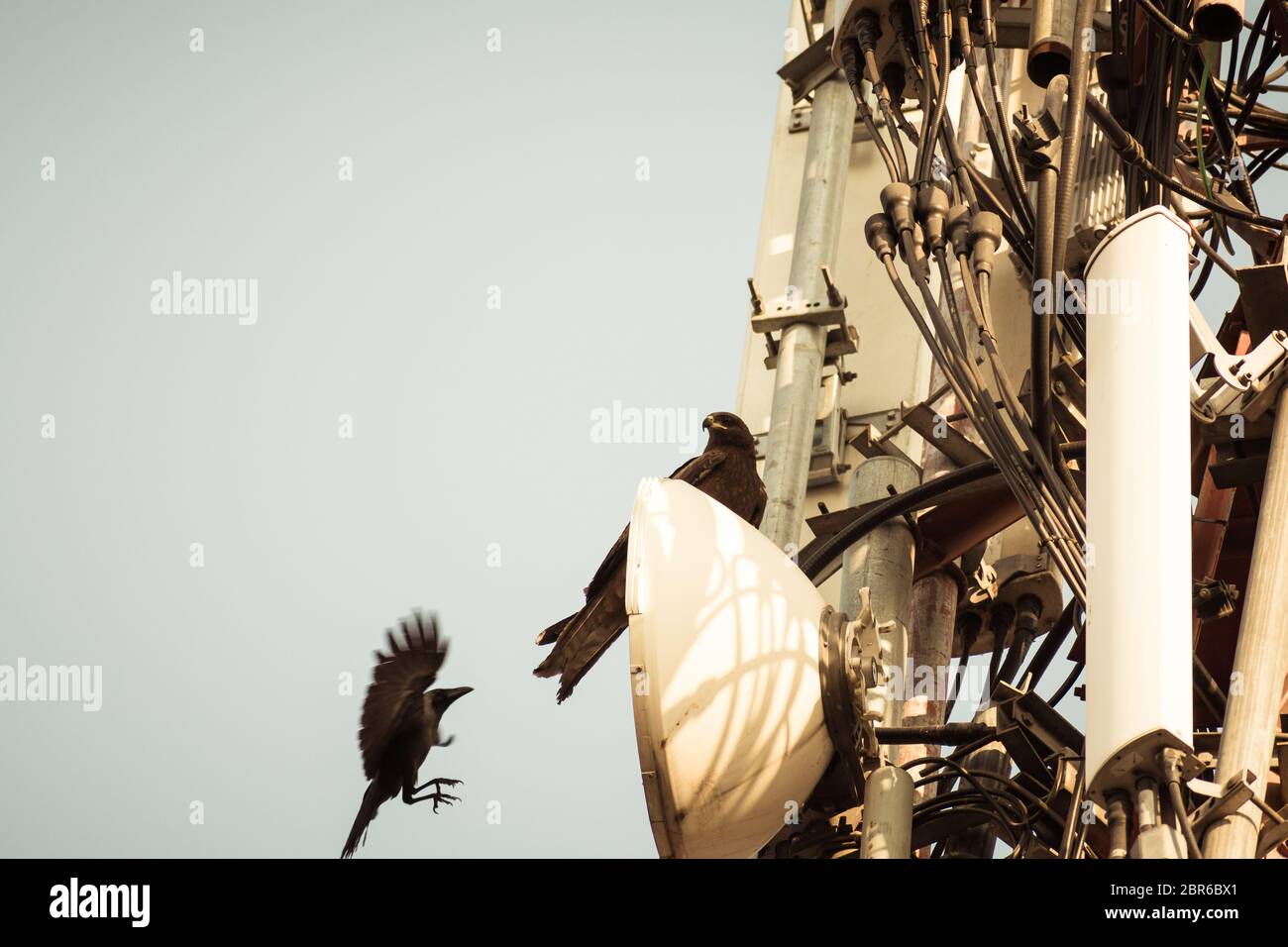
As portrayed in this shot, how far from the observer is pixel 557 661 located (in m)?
7.99

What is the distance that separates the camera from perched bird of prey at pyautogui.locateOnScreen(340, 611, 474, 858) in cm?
906

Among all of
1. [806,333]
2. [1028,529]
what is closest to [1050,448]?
[1028,529]

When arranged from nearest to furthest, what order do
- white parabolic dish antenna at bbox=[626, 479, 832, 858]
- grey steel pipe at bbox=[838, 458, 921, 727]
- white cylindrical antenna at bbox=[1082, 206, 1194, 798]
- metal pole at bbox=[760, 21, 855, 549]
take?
white cylindrical antenna at bbox=[1082, 206, 1194, 798]
white parabolic dish antenna at bbox=[626, 479, 832, 858]
grey steel pipe at bbox=[838, 458, 921, 727]
metal pole at bbox=[760, 21, 855, 549]

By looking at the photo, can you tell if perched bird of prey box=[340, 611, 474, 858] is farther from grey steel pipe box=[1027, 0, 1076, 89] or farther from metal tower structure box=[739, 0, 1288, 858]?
grey steel pipe box=[1027, 0, 1076, 89]

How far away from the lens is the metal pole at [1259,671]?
16.8ft

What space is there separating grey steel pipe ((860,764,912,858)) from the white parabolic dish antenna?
204 mm

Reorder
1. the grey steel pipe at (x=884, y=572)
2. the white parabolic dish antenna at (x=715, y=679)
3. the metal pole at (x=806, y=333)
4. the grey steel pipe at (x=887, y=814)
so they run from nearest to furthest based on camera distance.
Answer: the white parabolic dish antenna at (x=715, y=679) → the grey steel pipe at (x=887, y=814) → the grey steel pipe at (x=884, y=572) → the metal pole at (x=806, y=333)

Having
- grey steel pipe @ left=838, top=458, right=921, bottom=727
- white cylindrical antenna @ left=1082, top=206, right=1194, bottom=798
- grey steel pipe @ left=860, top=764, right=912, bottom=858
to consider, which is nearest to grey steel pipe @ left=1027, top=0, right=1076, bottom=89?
white cylindrical antenna @ left=1082, top=206, right=1194, bottom=798

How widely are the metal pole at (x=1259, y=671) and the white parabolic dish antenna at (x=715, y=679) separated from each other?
4.48 ft

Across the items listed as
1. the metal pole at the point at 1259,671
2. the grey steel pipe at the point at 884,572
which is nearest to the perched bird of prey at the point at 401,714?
the grey steel pipe at the point at 884,572

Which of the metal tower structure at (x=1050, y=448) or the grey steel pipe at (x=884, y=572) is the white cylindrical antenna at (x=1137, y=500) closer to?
the metal tower structure at (x=1050, y=448)
